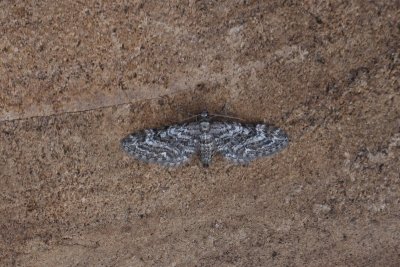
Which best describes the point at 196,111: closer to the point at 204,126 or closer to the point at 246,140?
the point at 204,126

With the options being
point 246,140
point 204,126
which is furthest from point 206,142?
point 246,140

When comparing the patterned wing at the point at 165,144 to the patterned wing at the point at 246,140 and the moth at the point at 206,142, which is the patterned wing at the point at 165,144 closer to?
the moth at the point at 206,142

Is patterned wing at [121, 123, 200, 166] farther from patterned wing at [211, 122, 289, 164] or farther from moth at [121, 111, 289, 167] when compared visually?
patterned wing at [211, 122, 289, 164]

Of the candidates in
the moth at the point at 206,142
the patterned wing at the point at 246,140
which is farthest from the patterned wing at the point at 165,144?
the patterned wing at the point at 246,140

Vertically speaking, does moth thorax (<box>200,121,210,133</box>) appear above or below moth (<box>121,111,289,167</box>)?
above

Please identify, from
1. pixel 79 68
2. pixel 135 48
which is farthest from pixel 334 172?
pixel 79 68

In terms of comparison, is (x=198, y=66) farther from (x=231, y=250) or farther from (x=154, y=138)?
(x=231, y=250)

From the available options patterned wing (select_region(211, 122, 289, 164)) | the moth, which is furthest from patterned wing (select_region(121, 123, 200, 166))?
patterned wing (select_region(211, 122, 289, 164))

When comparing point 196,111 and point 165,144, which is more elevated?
point 196,111
